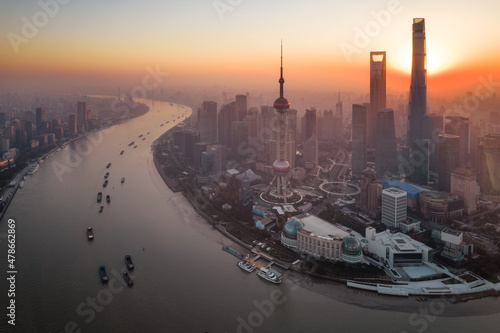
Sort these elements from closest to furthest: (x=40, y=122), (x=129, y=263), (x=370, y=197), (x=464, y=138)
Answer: (x=129, y=263) < (x=370, y=197) < (x=464, y=138) < (x=40, y=122)

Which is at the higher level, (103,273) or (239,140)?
(239,140)

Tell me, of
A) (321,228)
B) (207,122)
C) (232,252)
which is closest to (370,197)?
(321,228)

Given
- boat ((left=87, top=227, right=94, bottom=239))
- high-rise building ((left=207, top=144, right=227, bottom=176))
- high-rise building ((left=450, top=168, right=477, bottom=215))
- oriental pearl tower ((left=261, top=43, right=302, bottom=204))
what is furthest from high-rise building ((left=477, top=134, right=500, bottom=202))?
boat ((left=87, top=227, right=94, bottom=239))

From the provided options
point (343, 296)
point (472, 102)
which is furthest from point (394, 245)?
point (472, 102)

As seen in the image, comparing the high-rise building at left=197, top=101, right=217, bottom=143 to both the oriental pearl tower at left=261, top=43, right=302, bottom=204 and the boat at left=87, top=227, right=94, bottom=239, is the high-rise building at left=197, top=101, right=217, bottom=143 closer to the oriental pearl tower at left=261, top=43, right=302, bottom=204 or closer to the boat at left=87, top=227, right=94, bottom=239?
the oriental pearl tower at left=261, top=43, right=302, bottom=204

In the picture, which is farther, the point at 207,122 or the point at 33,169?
the point at 207,122

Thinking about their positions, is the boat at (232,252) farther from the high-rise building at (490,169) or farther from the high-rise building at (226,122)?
the high-rise building at (226,122)

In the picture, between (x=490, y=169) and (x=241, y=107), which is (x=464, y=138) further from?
(x=241, y=107)
